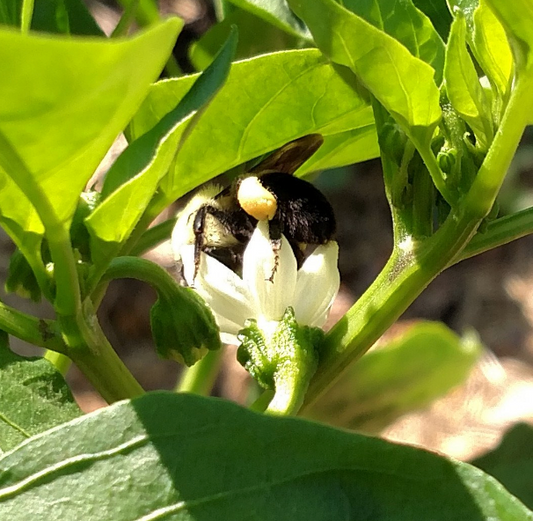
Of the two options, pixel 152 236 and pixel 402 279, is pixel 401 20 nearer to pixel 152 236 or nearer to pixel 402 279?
pixel 402 279

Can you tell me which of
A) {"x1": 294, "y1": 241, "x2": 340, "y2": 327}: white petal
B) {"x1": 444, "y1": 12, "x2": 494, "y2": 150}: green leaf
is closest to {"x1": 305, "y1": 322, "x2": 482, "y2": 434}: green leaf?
{"x1": 294, "y1": 241, "x2": 340, "y2": 327}: white petal

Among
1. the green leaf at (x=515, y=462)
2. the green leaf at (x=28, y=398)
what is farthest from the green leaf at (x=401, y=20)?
the green leaf at (x=515, y=462)

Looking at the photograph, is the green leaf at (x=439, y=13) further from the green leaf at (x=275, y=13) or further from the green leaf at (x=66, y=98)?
the green leaf at (x=66, y=98)

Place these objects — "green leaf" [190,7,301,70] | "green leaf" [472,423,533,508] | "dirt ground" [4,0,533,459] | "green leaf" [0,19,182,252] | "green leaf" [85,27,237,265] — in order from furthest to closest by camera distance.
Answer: "dirt ground" [4,0,533,459] → "green leaf" [472,423,533,508] → "green leaf" [190,7,301,70] → "green leaf" [85,27,237,265] → "green leaf" [0,19,182,252]

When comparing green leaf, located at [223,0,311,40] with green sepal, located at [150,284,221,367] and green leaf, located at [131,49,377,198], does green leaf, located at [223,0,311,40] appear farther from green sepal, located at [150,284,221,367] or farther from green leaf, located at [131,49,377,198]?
green sepal, located at [150,284,221,367]

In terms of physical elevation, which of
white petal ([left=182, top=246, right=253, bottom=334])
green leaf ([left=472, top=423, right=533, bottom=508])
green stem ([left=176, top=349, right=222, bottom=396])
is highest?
white petal ([left=182, top=246, right=253, bottom=334])

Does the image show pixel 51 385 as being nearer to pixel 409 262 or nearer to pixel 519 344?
pixel 409 262

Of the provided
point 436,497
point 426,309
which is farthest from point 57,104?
point 426,309
